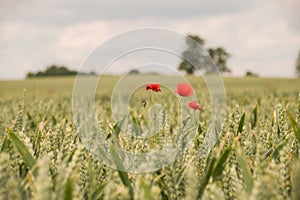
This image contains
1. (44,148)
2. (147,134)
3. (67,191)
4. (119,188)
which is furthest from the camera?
(147,134)

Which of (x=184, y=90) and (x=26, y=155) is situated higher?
(x=184, y=90)

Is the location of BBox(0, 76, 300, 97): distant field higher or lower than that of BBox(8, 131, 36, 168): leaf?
lower

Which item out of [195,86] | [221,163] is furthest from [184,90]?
[195,86]

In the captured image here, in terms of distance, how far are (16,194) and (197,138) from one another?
773 millimetres

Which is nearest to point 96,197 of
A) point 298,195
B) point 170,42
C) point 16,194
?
point 16,194

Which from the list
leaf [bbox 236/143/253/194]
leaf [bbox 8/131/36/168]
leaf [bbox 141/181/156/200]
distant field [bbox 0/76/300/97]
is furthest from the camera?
distant field [bbox 0/76/300/97]

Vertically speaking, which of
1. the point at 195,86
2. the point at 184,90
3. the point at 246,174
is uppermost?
the point at 184,90

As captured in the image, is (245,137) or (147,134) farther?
(147,134)

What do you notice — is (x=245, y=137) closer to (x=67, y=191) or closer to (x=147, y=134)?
(x=147, y=134)

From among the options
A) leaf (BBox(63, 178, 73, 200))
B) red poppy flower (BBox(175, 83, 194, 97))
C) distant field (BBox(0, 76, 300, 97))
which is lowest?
distant field (BBox(0, 76, 300, 97))

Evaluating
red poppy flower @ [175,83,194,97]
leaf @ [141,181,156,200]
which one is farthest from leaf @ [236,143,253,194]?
red poppy flower @ [175,83,194,97]

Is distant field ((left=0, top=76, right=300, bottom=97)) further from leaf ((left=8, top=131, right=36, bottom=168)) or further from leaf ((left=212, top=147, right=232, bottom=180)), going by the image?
leaf ((left=8, top=131, right=36, bottom=168))

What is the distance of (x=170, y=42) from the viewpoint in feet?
6.80

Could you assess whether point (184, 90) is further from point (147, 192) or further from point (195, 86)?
point (195, 86)
